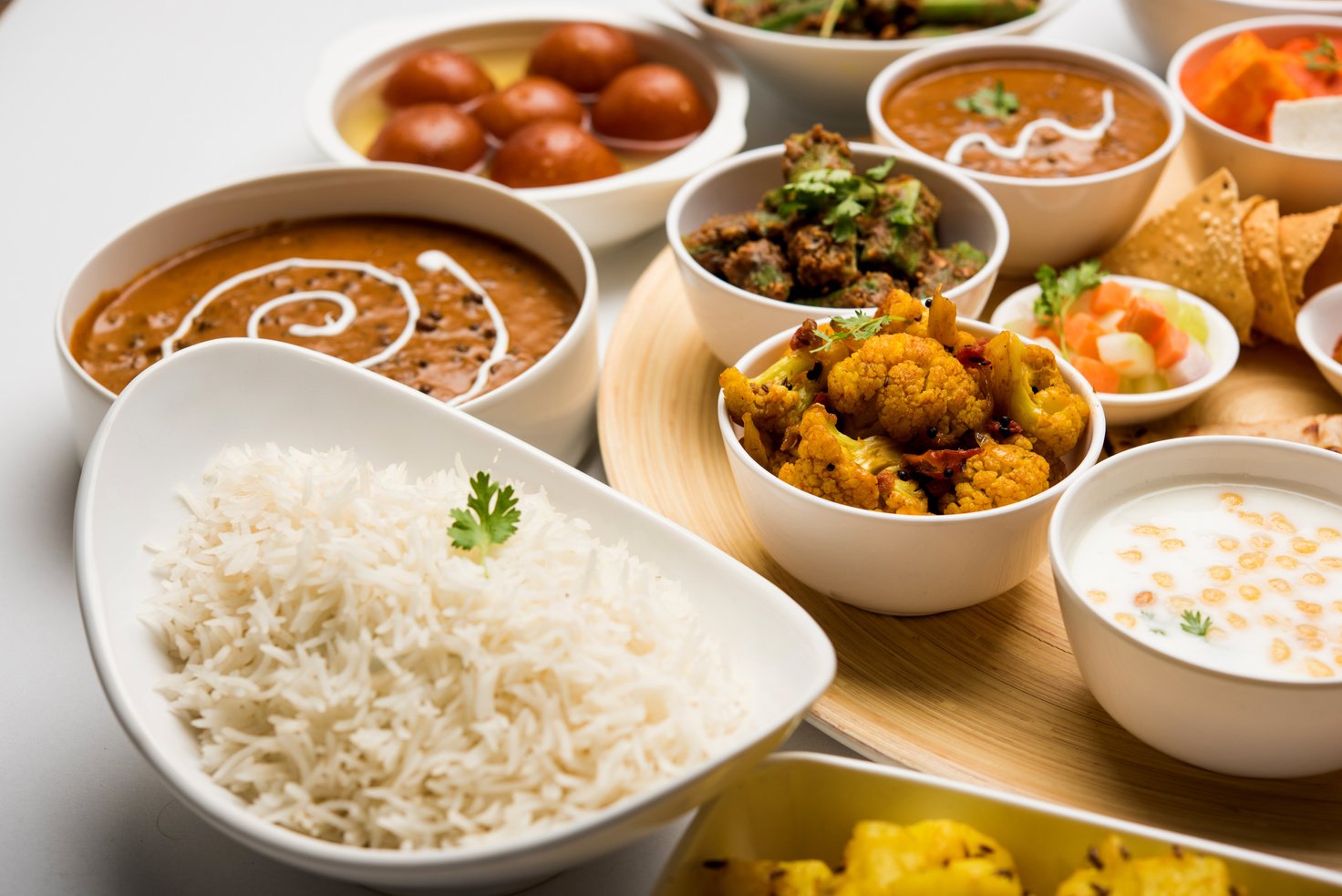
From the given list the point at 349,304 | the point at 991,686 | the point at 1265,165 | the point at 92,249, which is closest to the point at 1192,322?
the point at 1265,165

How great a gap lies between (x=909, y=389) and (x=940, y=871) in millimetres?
822

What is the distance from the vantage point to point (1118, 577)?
6.54ft

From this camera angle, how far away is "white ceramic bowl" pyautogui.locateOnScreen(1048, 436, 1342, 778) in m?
1.76

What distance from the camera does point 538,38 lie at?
4.21m

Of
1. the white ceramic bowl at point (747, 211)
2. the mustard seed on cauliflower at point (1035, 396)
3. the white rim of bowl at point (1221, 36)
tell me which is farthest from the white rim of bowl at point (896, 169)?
the white rim of bowl at point (1221, 36)

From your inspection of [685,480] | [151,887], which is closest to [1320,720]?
[685,480]

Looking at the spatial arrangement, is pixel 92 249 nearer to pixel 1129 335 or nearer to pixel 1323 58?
pixel 1129 335

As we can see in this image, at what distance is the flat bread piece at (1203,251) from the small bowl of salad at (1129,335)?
0.11 ft

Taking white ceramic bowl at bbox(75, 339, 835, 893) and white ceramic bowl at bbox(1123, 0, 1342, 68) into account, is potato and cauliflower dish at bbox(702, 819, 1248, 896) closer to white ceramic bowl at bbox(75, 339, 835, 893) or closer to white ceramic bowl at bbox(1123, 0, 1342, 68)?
white ceramic bowl at bbox(75, 339, 835, 893)

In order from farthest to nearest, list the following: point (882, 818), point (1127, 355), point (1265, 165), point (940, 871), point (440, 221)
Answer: point (440, 221) < point (1265, 165) < point (1127, 355) < point (882, 818) < point (940, 871)

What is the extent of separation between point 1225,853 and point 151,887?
5.12ft

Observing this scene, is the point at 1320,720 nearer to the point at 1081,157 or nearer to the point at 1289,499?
the point at 1289,499

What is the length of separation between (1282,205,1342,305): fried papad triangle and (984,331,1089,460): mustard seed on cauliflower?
0.89 meters

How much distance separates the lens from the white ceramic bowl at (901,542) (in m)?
2.02
